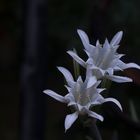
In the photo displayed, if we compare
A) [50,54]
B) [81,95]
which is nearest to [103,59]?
[81,95]

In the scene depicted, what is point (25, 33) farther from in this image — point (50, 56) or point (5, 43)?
point (5, 43)

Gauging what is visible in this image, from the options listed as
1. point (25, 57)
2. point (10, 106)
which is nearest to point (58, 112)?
point (10, 106)

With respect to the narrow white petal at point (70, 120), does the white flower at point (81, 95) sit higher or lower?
higher

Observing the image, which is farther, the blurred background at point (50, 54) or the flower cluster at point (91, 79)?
the blurred background at point (50, 54)

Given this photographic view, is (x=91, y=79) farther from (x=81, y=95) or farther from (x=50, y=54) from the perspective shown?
(x=50, y=54)

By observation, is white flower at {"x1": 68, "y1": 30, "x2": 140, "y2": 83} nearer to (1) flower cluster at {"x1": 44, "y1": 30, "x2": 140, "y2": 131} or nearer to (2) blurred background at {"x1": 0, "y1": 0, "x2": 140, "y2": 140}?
(1) flower cluster at {"x1": 44, "y1": 30, "x2": 140, "y2": 131}

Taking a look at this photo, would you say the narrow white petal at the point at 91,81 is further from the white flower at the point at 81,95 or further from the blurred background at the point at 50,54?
the blurred background at the point at 50,54

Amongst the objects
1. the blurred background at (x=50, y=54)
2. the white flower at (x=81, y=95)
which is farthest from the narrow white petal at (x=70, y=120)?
the blurred background at (x=50, y=54)
